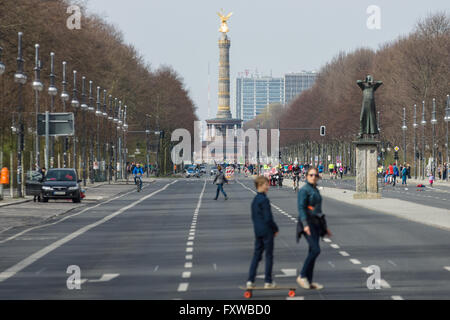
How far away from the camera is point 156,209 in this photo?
43.1 m

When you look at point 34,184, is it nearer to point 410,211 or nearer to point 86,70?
point 410,211

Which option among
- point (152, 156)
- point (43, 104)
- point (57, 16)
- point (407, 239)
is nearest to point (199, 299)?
point (407, 239)

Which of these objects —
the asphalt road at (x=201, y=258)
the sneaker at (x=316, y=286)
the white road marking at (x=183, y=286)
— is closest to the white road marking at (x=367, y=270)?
the asphalt road at (x=201, y=258)

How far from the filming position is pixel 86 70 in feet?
240

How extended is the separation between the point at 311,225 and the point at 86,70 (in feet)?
194

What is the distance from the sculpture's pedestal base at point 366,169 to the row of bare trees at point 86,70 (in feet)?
51.7

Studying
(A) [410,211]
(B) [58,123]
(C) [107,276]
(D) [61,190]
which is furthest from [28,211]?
(C) [107,276]

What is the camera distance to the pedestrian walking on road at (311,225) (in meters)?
15.2

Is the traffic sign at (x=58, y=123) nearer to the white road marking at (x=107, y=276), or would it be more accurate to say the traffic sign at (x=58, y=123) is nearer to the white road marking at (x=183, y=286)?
the white road marking at (x=107, y=276)

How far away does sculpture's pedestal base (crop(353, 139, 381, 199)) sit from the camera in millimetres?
50844

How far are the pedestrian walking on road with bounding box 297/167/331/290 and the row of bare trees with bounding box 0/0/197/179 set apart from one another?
35834 millimetres

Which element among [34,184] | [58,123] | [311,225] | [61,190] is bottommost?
[61,190]

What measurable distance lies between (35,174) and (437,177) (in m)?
63.9
